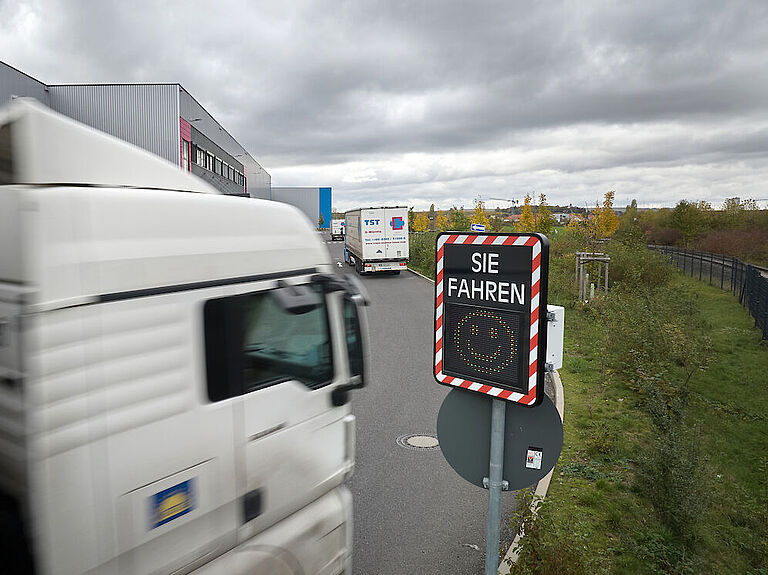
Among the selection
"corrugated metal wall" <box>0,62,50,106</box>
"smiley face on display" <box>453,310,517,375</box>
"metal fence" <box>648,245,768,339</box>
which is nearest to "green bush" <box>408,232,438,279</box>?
"metal fence" <box>648,245,768,339</box>

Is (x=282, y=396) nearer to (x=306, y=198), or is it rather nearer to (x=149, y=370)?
(x=149, y=370)

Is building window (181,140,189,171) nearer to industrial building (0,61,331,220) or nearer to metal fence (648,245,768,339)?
industrial building (0,61,331,220)

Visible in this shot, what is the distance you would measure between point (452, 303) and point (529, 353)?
24.5 inches

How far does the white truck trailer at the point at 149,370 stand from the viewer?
8.70ft

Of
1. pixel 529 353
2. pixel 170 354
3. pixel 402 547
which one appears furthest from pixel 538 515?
pixel 170 354

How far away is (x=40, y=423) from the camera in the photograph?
257 centimetres

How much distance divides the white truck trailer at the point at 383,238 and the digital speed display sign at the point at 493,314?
84.1ft

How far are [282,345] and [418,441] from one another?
4.68m

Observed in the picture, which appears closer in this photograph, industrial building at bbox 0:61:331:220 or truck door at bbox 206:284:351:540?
truck door at bbox 206:284:351:540

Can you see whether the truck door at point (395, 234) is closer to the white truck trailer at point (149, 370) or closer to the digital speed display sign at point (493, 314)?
the white truck trailer at point (149, 370)

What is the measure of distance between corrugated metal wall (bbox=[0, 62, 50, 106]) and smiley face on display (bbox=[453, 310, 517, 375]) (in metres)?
24.6

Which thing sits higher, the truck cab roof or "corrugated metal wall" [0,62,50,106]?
"corrugated metal wall" [0,62,50,106]

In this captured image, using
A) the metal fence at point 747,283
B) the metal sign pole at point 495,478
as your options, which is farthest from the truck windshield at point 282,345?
the metal fence at point 747,283

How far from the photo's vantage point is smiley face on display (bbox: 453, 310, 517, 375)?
3639 millimetres
